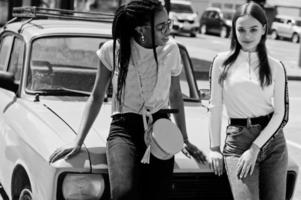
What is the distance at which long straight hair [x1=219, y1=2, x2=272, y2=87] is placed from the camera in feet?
11.2

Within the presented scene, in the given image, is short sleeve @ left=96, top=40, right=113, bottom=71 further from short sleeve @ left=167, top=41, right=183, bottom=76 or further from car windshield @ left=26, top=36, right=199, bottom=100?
car windshield @ left=26, top=36, right=199, bottom=100

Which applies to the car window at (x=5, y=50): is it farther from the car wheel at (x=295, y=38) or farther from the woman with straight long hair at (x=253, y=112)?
the car wheel at (x=295, y=38)

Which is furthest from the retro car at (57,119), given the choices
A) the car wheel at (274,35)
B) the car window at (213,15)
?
the car wheel at (274,35)

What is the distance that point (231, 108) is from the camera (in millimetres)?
3479

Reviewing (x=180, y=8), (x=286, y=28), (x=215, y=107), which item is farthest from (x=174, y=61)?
(x=286, y=28)

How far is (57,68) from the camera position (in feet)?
18.6

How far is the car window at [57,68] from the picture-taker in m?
4.90

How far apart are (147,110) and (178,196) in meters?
0.58

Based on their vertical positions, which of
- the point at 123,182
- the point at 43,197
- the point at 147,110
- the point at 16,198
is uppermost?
the point at 147,110

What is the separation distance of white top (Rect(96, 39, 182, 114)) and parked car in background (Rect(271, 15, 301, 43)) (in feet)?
116

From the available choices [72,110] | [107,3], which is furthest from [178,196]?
[107,3]

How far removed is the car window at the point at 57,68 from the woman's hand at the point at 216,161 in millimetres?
1720

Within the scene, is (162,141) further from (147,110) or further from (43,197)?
(43,197)

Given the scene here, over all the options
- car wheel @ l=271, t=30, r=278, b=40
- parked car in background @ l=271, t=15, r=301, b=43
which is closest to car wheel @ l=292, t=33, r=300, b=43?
parked car in background @ l=271, t=15, r=301, b=43
